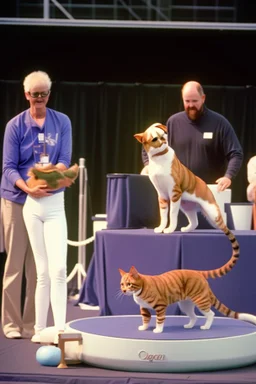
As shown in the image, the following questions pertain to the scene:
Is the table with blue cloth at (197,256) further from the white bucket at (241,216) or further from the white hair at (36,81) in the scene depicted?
the white hair at (36,81)

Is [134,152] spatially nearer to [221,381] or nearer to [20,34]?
[20,34]

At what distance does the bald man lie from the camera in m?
5.18

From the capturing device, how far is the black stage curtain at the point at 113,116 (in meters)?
8.53

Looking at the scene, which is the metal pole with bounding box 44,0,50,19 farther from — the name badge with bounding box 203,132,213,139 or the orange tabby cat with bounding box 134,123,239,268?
the orange tabby cat with bounding box 134,123,239,268

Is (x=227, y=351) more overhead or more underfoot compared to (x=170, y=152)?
more underfoot

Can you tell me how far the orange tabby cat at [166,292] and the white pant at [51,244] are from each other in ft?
1.38

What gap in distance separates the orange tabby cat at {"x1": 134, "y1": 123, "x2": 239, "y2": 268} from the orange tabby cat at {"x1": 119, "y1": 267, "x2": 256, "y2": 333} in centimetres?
41

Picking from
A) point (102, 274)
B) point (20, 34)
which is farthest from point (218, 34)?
point (102, 274)

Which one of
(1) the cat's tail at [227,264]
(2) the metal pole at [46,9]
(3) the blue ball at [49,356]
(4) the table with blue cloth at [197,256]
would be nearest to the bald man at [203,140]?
(4) the table with blue cloth at [197,256]

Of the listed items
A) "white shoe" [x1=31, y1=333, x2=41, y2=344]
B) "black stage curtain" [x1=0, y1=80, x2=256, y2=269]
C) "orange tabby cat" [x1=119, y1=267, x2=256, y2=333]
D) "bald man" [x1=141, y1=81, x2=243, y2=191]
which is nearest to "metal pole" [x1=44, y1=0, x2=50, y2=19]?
"black stage curtain" [x1=0, y1=80, x2=256, y2=269]

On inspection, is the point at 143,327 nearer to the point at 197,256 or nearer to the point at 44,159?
the point at 197,256

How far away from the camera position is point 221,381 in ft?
11.3

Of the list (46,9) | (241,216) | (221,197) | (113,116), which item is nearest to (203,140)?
(221,197)

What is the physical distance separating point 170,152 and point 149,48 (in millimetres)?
3945
